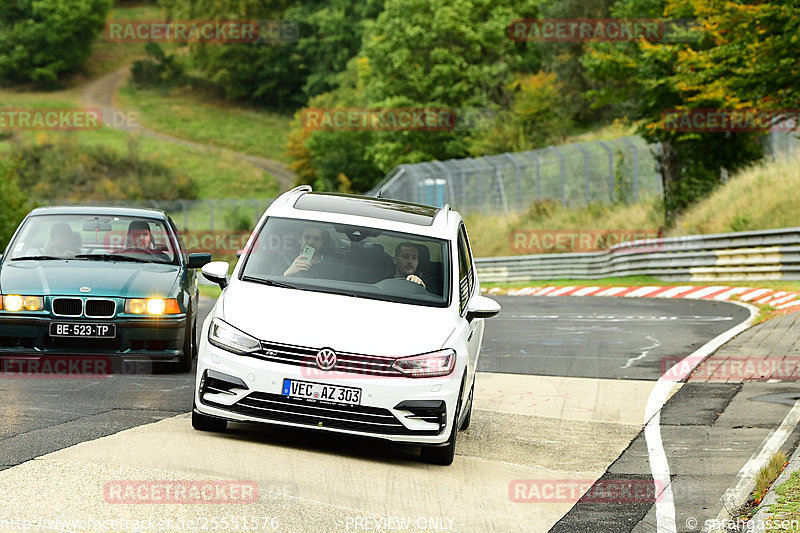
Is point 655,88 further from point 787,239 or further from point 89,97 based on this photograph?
point 89,97

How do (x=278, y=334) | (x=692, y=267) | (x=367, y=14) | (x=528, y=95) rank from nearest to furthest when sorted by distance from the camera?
1. (x=278, y=334)
2. (x=692, y=267)
3. (x=528, y=95)
4. (x=367, y=14)

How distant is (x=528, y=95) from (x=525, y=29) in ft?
31.3

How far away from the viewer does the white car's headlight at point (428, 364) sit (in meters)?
7.91

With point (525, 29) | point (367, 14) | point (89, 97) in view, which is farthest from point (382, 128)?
point (89, 97)

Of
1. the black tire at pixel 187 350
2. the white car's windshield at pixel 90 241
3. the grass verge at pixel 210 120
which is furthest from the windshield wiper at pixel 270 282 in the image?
the grass verge at pixel 210 120

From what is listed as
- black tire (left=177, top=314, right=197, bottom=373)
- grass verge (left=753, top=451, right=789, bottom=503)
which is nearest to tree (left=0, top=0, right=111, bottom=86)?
black tire (left=177, top=314, right=197, bottom=373)

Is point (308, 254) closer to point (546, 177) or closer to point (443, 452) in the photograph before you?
point (443, 452)

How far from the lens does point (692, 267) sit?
94.3 ft

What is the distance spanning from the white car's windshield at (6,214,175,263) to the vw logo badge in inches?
201

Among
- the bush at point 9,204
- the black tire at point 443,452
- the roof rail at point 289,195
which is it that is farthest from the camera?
the bush at point 9,204

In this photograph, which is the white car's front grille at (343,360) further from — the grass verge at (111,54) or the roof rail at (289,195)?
the grass verge at (111,54)

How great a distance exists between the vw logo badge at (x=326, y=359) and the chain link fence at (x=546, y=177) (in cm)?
3045

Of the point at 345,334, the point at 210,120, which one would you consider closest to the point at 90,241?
the point at 345,334

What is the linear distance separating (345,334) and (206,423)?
4.14ft
